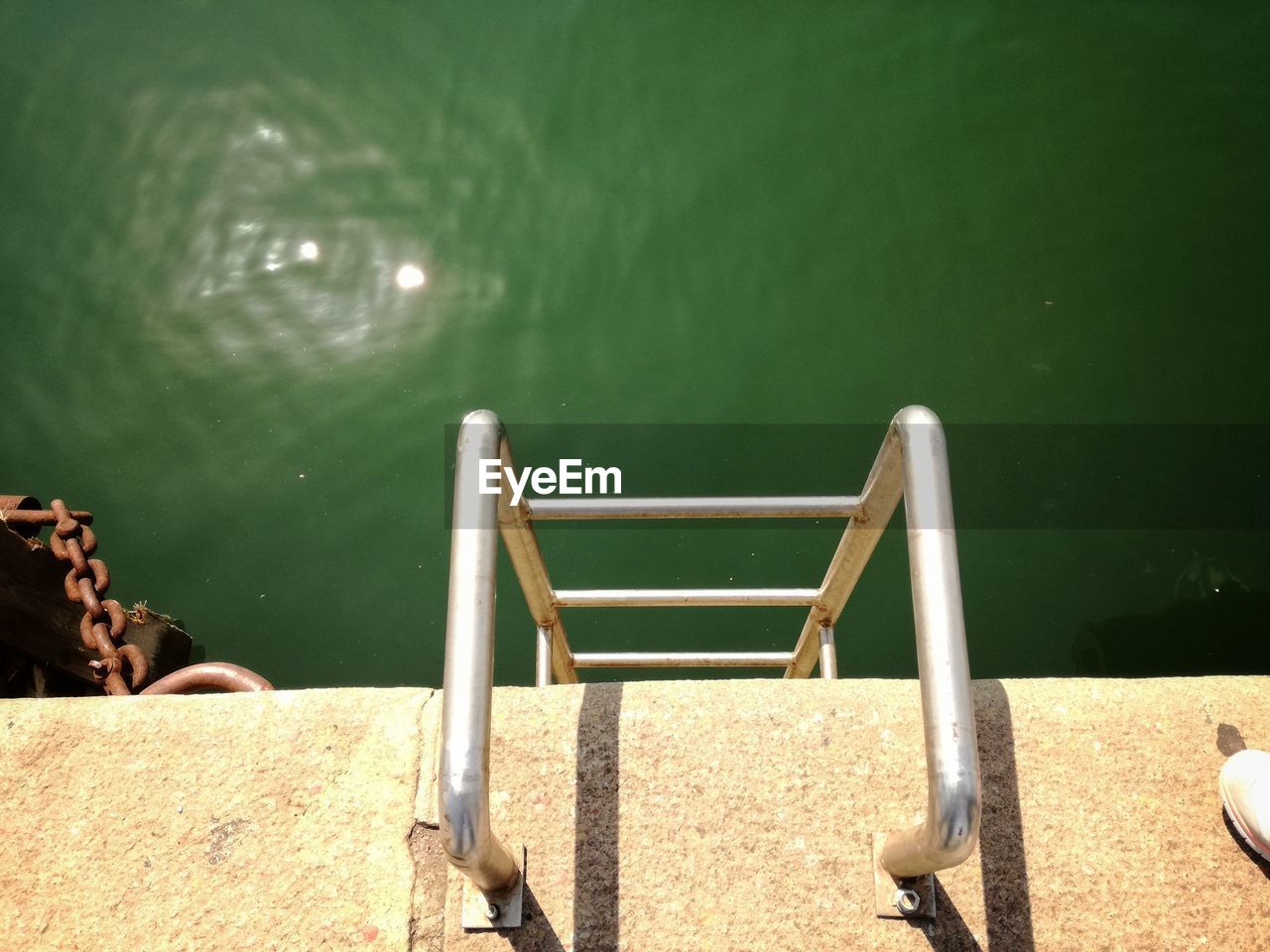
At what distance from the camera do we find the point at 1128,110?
4.68 metres

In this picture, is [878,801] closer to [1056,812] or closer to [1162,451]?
[1056,812]

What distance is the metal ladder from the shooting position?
110 centimetres

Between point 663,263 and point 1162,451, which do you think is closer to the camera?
point 1162,451

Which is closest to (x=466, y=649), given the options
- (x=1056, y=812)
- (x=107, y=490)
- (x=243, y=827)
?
(x=243, y=827)

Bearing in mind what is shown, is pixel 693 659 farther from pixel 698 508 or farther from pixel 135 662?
pixel 135 662

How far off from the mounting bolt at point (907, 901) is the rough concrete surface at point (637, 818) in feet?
0.15

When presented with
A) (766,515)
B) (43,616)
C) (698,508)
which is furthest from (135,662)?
(766,515)

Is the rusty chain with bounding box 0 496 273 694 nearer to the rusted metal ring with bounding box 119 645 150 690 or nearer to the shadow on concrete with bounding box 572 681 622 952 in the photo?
the rusted metal ring with bounding box 119 645 150 690

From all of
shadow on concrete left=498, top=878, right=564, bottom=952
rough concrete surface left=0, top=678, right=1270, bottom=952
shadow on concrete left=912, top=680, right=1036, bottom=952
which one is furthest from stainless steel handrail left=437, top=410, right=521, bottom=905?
shadow on concrete left=912, top=680, right=1036, bottom=952

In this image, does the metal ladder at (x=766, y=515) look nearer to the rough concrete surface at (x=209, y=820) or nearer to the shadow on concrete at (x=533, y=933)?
the shadow on concrete at (x=533, y=933)

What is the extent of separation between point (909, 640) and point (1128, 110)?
309cm

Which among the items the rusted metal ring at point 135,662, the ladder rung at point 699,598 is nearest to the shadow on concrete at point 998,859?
the ladder rung at point 699,598

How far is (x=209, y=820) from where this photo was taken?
1.71 metres

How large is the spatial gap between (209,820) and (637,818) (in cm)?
83
